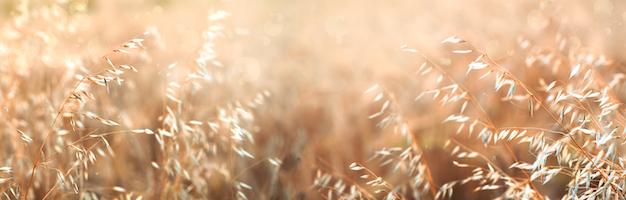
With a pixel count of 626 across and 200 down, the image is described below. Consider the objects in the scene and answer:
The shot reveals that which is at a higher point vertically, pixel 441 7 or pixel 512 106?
pixel 441 7

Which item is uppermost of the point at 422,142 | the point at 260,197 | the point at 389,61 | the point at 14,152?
the point at 389,61

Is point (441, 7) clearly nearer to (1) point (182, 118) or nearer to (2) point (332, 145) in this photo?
(2) point (332, 145)

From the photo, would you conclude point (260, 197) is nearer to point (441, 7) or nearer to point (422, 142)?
point (422, 142)

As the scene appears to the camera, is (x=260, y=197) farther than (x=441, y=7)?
No

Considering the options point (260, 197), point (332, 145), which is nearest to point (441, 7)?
point (332, 145)

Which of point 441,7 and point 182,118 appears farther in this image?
point 441,7

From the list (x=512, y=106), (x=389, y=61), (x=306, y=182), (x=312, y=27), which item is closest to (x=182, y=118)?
(x=306, y=182)
